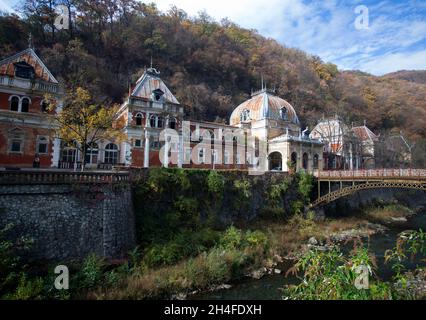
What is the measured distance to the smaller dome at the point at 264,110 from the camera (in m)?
34.5

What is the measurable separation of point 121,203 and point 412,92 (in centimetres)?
8052

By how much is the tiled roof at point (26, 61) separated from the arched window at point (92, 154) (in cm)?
638

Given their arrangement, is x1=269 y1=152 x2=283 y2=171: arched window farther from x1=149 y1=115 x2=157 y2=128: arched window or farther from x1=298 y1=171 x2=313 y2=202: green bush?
x1=149 y1=115 x2=157 y2=128: arched window

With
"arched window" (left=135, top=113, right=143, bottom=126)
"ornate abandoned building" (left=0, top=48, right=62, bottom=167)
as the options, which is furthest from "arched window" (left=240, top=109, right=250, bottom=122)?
"ornate abandoned building" (left=0, top=48, right=62, bottom=167)

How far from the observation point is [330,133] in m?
40.4

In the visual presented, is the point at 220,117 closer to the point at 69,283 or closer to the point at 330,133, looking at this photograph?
the point at 330,133

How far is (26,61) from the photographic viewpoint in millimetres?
20438

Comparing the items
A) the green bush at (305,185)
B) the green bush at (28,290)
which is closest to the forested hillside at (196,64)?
the green bush at (305,185)

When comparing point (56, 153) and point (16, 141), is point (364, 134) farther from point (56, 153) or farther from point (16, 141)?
point (16, 141)

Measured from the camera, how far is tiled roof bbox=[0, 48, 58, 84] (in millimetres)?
19625

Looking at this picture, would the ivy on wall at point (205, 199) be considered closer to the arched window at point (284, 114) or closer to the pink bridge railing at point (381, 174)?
the pink bridge railing at point (381, 174)

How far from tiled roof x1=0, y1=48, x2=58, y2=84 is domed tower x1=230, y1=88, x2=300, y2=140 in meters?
22.4
